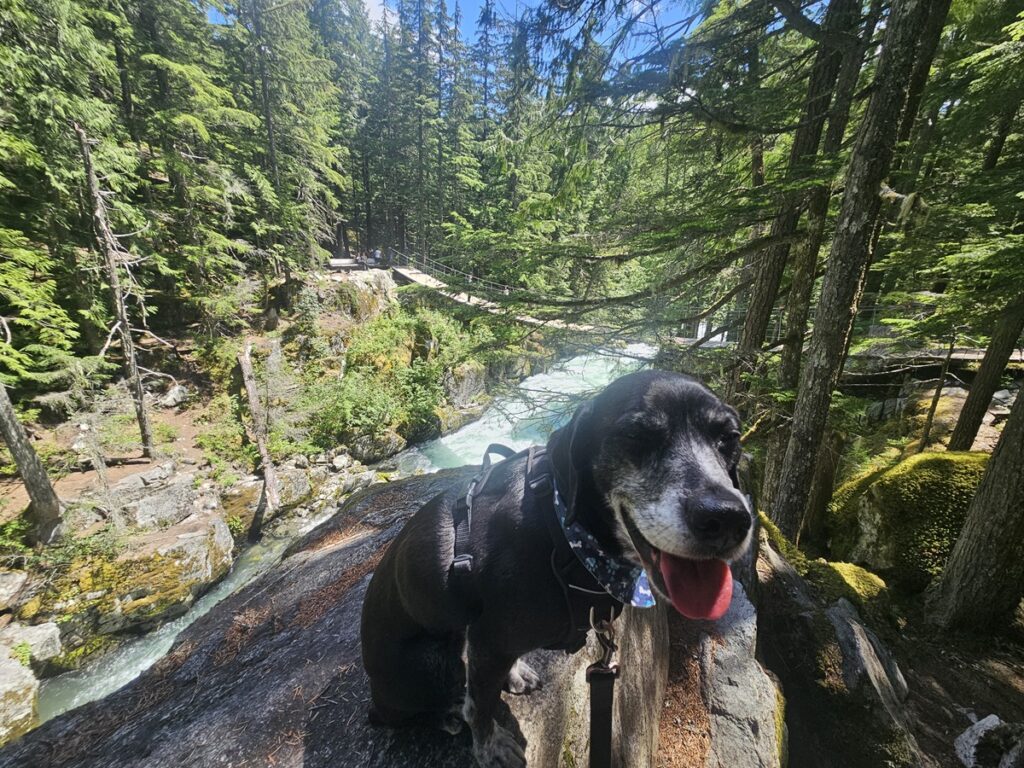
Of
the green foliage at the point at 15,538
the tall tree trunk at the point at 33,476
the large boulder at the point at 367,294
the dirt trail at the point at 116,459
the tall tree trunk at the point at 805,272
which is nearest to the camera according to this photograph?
the tall tree trunk at the point at 805,272

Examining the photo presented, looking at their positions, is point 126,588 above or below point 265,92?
below

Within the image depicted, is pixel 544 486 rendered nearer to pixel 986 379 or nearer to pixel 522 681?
pixel 522 681

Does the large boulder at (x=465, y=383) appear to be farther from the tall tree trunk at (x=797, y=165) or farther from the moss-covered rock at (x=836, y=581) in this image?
the moss-covered rock at (x=836, y=581)

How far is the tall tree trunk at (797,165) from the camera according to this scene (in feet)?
14.0

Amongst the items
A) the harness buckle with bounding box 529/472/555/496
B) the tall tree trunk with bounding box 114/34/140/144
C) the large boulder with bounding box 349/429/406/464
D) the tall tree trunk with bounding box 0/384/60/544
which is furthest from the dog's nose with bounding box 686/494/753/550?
the tall tree trunk with bounding box 114/34/140/144

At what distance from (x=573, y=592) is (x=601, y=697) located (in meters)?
0.56

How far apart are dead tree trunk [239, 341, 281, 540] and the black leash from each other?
1113 cm

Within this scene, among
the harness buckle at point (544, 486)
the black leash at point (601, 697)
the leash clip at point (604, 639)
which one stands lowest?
the black leash at point (601, 697)

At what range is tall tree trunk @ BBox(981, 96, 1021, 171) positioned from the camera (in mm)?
4289

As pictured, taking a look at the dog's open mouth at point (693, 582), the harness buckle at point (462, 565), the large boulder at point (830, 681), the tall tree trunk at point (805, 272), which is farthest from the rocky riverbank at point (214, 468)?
the dog's open mouth at point (693, 582)

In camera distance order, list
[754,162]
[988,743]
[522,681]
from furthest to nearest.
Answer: [754,162] → [988,743] → [522,681]

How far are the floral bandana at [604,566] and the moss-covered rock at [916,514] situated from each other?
5.92 meters

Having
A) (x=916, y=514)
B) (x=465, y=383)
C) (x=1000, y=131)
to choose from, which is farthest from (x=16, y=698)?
(x=1000, y=131)

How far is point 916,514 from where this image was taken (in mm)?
5344
